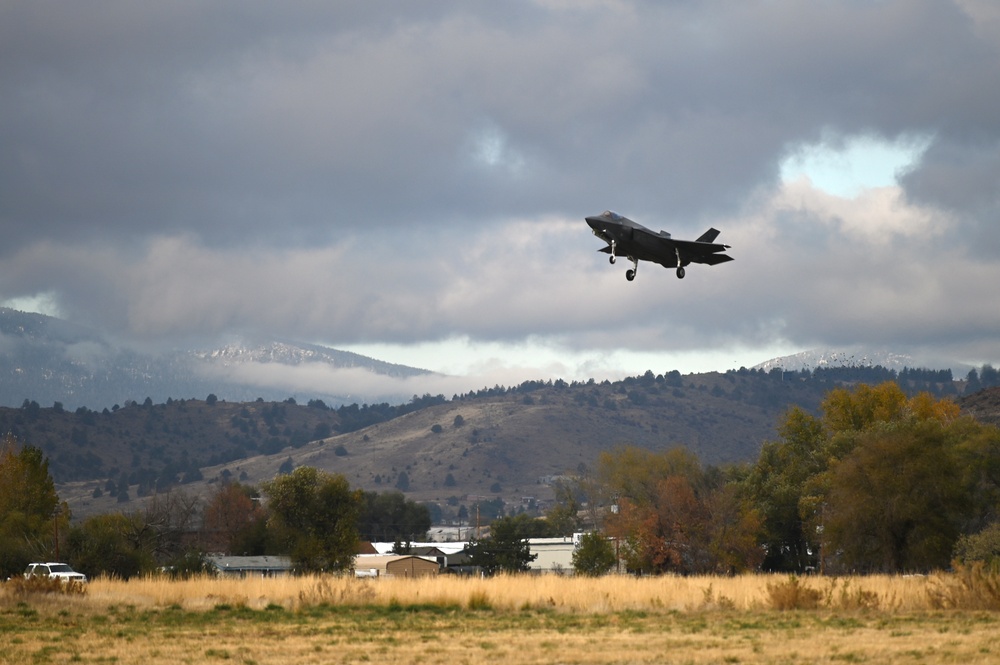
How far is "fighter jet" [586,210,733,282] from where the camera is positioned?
Answer: 3966cm

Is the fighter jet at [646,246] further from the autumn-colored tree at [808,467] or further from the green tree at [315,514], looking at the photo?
the green tree at [315,514]

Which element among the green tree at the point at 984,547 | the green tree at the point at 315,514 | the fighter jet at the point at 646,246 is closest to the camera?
Result: the fighter jet at the point at 646,246

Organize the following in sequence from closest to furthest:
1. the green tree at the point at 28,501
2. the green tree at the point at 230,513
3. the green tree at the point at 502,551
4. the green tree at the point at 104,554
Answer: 1. the green tree at the point at 104,554
2. the green tree at the point at 28,501
3. the green tree at the point at 502,551
4. the green tree at the point at 230,513

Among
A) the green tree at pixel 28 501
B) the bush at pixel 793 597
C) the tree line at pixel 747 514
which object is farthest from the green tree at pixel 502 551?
the bush at pixel 793 597

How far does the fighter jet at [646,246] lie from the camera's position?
39656 millimetres

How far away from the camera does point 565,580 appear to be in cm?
4700

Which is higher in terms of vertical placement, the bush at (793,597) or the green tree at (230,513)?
the green tree at (230,513)

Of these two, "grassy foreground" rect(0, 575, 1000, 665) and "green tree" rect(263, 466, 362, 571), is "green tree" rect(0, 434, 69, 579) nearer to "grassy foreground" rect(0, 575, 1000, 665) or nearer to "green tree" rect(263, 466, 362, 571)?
"green tree" rect(263, 466, 362, 571)

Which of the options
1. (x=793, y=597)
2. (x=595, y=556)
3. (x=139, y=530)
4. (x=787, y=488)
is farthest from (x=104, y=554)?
(x=787, y=488)

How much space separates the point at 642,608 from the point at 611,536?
68717mm

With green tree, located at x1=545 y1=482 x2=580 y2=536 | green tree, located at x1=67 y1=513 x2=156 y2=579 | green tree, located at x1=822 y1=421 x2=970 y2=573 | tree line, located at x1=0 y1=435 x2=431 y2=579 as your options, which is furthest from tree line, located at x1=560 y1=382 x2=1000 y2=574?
green tree, located at x1=67 y1=513 x2=156 y2=579

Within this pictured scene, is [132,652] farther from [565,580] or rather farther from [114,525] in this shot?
[114,525]

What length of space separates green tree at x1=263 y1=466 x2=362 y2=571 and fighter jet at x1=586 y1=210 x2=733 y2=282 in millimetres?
55756

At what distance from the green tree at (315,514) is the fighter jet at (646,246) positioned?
55.8 meters
